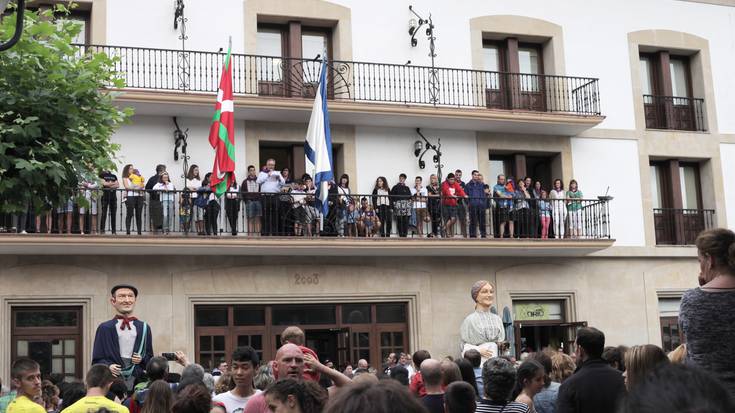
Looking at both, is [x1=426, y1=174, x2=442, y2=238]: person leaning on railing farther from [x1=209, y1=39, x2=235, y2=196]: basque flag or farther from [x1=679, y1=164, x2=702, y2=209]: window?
[x1=679, y1=164, x2=702, y2=209]: window

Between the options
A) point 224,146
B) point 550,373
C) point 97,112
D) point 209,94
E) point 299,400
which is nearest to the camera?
point 299,400

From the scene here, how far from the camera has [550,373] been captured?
9781 mm

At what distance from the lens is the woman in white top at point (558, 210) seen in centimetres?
2300

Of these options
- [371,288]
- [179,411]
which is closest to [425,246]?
[371,288]

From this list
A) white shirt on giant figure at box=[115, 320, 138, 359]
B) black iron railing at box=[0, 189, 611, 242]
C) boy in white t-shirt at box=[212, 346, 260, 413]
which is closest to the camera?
boy in white t-shirt at box=[212, 346, 260, 413]

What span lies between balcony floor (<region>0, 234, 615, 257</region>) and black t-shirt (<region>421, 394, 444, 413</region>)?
12475 millimetres

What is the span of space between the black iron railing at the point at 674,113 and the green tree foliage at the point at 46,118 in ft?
55.0

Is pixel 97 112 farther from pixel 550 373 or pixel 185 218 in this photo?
pixel 185 218

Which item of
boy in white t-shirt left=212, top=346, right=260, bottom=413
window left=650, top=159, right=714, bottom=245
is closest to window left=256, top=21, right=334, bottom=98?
window left=650, top=159, right=714, bottom=245

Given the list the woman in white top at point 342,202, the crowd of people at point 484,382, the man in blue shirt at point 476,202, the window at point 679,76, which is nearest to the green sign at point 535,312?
the man in blue shirt at point 476,202

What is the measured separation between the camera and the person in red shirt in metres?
22.0

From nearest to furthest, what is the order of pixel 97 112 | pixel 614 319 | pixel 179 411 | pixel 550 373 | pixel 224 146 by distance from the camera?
1. pixel 179 411
2. pixel 550 373
3. pixel 97 112
4. pixel 224 146
5. pixel 614 319

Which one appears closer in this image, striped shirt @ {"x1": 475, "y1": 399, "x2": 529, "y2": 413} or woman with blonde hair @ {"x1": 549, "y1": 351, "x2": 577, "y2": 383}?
striped shirt @ {"x1": 475, "y1": 399, "x2": 529, "y2": 413}

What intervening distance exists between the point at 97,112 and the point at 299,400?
7.57 metres
